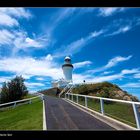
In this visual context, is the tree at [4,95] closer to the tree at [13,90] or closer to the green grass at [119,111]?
the tree at [13,90]

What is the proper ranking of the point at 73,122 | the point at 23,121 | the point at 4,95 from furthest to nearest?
the point at 4,95
the point at 23,121
the point at 73,122

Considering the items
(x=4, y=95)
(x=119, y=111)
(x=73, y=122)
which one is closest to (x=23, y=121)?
(x=73, y=122)

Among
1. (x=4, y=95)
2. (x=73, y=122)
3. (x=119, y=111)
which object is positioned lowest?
(x=73, y=122)

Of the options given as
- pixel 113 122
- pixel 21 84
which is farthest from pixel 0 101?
pixel 113 122

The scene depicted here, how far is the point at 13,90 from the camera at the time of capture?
76.7 feet

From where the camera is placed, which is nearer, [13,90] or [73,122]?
[73,122]

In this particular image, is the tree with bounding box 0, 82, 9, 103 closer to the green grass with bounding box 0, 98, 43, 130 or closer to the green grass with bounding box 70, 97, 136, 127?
the green grass with bounding box 0, 98, 43, 130

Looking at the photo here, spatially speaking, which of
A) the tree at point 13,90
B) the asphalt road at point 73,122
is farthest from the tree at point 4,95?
the asphalt road at point 73,122

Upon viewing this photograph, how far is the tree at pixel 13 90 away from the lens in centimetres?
2152

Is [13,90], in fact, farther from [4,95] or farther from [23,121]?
[23,121]
